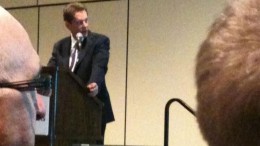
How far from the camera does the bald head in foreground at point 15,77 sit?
0.95 meters

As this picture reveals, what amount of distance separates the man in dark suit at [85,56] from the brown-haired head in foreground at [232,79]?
496 centimetres

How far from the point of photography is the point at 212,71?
0.65m

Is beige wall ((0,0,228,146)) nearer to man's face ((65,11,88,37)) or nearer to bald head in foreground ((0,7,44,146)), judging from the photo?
man's face ((65,11,88,37))

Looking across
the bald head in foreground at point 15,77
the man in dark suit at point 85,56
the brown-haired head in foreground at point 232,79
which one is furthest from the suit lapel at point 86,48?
the brown-haired head in foreground at point 232,79

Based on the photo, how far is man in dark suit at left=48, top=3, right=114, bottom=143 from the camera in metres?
5.80

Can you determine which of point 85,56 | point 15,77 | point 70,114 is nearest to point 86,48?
point 85,56

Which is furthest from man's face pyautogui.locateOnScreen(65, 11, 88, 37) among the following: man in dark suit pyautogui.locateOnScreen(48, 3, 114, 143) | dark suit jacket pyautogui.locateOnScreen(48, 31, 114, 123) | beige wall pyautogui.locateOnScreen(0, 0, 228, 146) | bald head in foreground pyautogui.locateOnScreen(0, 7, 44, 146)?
bald head in foreground pyautogui.locateOnScreen(0, 7, 44, 146)

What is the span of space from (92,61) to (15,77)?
192 inches

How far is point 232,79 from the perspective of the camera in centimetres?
61

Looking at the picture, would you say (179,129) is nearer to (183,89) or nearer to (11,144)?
(183,89)

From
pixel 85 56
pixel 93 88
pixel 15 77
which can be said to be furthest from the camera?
pixel 85 56

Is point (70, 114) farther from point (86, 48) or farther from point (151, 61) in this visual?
point (151, 61)

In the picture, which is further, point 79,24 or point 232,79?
point 79,24

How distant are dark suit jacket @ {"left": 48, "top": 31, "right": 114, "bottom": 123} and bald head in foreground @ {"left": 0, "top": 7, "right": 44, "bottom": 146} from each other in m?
4.73
